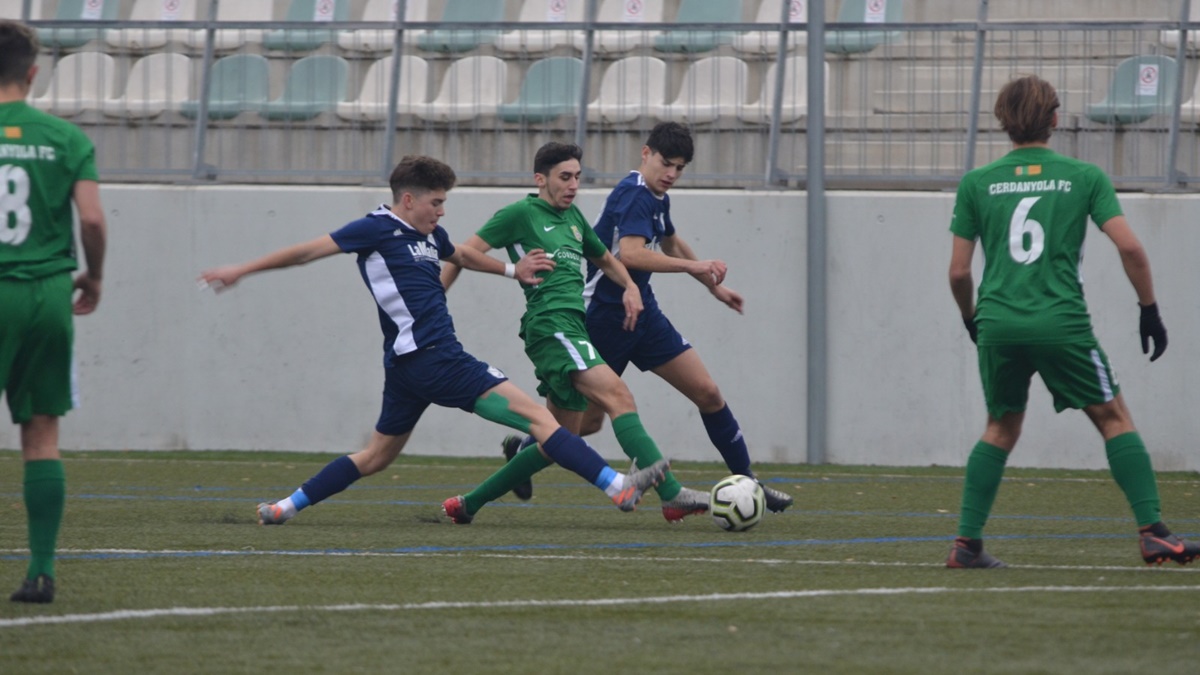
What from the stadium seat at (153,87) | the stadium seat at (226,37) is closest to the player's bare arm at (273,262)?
the stadium seat at (226,37)

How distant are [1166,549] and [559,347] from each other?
3.03 metres

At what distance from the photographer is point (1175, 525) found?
340 inches

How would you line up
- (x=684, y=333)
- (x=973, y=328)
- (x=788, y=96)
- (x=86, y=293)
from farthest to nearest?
(x=788, y=96) → (x=684, y=333) → (x=973, y=328) → (x=86, y=293)

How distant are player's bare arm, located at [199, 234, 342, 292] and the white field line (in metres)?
1.73

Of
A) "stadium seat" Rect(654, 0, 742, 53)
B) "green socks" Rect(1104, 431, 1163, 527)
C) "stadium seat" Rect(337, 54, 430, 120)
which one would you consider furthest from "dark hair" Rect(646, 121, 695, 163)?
"stadium seat" Rect(337, 54, 430, 120)

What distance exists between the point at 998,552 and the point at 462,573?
2209 millimetres

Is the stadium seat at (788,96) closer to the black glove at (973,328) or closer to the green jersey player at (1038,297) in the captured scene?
the black glove at (973,328)

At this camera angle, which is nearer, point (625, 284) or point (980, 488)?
point (980, 488)

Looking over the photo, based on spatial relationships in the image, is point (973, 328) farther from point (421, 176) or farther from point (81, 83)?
point (81, 83)

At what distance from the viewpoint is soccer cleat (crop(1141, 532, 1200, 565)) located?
6020 millimetres

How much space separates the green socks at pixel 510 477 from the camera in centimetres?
816

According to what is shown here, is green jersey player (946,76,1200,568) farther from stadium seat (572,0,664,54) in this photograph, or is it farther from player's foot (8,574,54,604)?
stadium seat (572,0,664,54)

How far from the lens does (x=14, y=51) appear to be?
536 centimetres

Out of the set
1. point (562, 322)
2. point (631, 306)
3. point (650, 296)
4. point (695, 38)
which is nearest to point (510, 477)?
point (562, 322)
